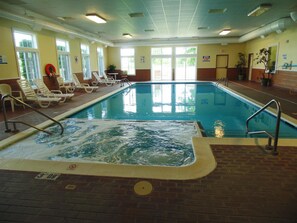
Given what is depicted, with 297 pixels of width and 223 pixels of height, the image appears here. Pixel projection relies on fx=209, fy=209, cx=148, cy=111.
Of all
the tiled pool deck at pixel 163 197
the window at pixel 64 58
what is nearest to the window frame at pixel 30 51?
the window at pixel 64 58

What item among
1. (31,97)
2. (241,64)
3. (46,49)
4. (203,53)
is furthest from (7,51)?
(241,64)

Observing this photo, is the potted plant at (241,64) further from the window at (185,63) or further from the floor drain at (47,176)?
the floor drain at (47,176)

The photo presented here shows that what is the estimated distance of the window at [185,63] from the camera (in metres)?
15.5

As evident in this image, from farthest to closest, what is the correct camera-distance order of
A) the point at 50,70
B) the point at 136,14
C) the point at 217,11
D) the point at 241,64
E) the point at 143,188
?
1. the point at 241,64
2. the point at 50,70
3. the point at 136,14
4. the point at 217,11
5. the point at 143,188

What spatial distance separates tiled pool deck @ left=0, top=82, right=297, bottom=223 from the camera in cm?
176

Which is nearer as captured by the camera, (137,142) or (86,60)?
(137,142)

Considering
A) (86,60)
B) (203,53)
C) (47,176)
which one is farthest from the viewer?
(203,53)

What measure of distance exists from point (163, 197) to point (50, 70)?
8.33 metres

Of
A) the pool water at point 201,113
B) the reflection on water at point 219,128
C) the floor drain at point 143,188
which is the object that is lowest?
A: the reflection on water at point 219,128

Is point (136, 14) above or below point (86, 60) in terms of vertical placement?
above

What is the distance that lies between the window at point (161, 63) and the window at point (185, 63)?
537 mm

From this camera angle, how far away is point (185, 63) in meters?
15.8

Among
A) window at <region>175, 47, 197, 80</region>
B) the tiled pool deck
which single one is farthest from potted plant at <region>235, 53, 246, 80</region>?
the tiled pool deck

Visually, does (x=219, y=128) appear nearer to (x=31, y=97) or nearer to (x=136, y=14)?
(x=136, y=14)
